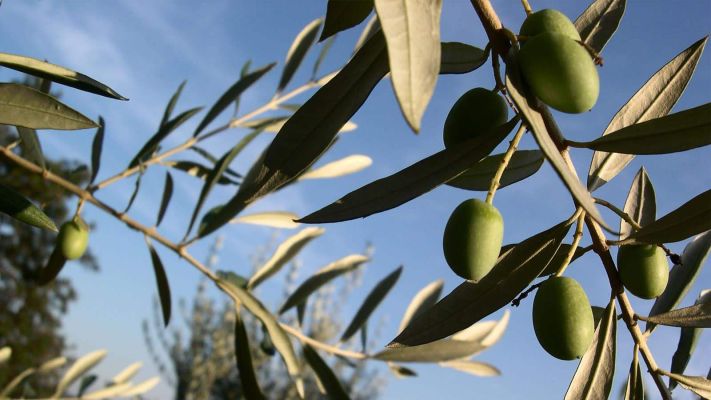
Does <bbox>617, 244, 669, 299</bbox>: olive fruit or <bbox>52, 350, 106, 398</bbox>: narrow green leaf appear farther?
<bbox>52, 350, 106, 398</bbox>: narrow green leaf

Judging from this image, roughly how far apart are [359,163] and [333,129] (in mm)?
1313

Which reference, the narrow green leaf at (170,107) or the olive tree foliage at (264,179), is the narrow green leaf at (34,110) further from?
the narrow green leaf at (170,107)

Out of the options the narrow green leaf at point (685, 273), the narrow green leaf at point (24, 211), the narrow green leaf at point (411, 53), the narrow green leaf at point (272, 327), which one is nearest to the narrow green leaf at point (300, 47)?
the narrow green leaf at point (272, 327)

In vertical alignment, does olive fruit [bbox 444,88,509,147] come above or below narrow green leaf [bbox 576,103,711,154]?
above

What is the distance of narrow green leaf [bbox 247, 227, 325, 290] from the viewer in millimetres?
1748

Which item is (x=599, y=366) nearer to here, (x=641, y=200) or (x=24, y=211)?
(x=641, y=200)

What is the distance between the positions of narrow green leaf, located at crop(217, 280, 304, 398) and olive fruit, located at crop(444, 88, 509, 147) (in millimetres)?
785

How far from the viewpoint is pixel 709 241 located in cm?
95

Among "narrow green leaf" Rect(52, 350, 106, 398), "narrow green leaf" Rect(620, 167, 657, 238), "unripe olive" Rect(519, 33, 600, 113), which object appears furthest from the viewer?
"narrow green leaf" Rect(52, 350, 106, 398)

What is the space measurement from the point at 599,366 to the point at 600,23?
0.41 metres

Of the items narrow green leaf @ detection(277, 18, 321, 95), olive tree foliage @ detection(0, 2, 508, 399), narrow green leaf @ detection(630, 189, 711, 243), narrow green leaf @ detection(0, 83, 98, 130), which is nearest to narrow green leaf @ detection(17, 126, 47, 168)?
olive tree foliage @ detection(0, 2, 508, 399)

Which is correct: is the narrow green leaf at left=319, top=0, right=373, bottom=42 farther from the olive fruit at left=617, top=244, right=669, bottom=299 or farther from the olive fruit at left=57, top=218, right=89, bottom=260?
the olive fruit at left=57, top=218, right=89, bottom=260

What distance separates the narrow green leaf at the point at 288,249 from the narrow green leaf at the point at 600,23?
3.53 feet

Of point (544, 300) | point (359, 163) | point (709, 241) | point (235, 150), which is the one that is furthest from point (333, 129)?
point (359, 163)
